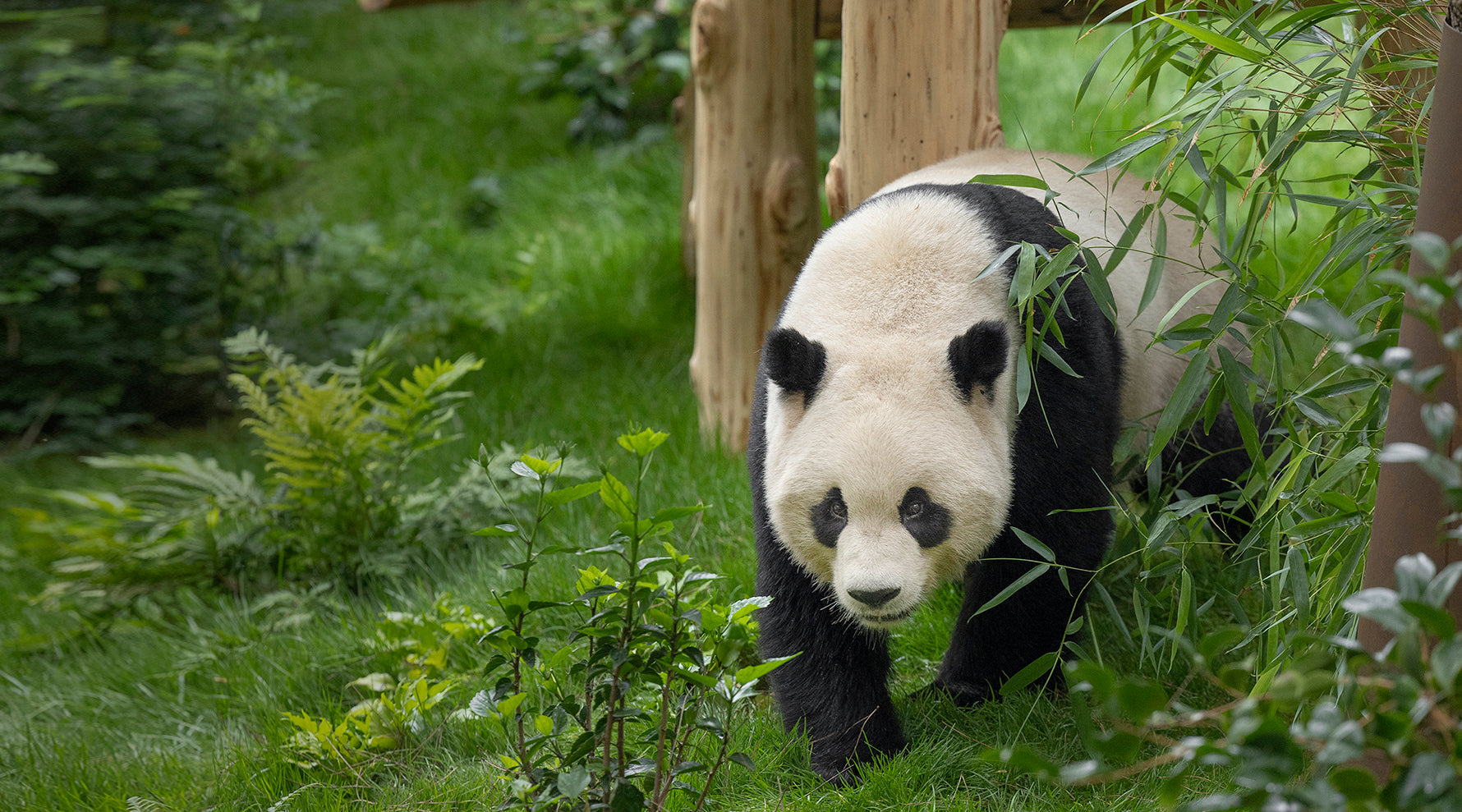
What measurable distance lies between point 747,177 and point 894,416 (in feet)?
7.36

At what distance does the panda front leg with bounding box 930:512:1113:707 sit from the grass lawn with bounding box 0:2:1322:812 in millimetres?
96

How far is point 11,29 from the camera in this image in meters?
6.80

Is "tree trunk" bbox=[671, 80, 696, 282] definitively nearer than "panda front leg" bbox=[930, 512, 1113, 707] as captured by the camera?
No

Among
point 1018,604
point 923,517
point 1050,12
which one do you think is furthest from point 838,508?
point 1050,12

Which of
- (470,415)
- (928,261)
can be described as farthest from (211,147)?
(928,261)

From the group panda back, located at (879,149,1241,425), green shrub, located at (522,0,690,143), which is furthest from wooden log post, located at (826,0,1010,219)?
green shrub, located at (522,0,690,143)

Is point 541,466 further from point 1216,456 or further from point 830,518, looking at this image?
point 1216,456

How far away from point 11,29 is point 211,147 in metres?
1.59

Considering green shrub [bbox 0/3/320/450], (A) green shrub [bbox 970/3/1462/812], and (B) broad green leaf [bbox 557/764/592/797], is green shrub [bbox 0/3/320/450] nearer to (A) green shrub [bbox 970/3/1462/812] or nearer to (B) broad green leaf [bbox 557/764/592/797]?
(B) broad green leaf [bbox 557/764/592/797]

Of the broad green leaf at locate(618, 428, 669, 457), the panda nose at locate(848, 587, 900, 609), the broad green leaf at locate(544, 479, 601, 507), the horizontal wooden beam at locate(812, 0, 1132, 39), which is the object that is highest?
the horizontal wooden beam at locate(812, 0, 1132, 39)

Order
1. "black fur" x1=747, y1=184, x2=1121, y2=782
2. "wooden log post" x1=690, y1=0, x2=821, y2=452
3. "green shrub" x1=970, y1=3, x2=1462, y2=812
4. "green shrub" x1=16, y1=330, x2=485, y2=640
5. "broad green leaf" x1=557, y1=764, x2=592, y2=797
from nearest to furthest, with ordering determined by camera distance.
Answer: "green shrub" x1=970, y1=3, x2=1462, y2=812 < "broad green leaf" x1=557, y1=764, x2=592, y2=797 < "black fur" x1=747, y1=184, x2=1121, y2=782 < "green shrub" x1=16, y1=330, x2=485, y2=640 < "wooden log post" x1=690, y1=0, x2=821, y2=452

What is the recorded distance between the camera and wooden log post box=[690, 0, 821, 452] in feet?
13.8

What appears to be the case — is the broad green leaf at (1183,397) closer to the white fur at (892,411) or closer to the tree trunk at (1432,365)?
the white fur at (892,411)

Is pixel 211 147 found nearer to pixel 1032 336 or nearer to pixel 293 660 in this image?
pixel 293 660
